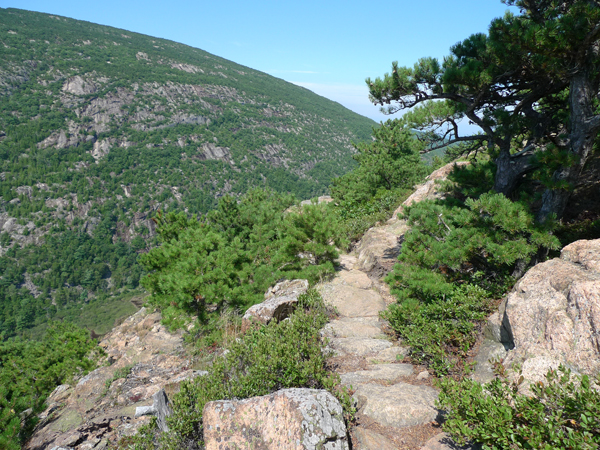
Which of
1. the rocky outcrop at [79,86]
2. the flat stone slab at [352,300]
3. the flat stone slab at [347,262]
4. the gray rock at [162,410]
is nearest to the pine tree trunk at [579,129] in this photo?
the flat stone slab at [352,300]

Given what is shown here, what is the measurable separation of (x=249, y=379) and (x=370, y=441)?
5.65 ft

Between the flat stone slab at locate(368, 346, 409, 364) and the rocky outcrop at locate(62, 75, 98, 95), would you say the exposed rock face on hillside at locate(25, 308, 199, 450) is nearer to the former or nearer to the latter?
the flat stone slab at locate(368, 346, 409, 364)

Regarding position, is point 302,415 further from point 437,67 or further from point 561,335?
point 437,67

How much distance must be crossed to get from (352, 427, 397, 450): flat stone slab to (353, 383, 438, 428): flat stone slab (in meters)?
0.24

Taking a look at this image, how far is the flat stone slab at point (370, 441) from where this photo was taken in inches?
131

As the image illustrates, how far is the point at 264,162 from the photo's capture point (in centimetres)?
17325

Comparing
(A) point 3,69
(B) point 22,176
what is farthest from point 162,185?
(A) point 3,69

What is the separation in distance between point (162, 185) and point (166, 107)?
69817 mm

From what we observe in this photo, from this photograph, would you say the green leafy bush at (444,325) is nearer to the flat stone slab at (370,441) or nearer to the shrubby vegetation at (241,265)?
the flat stone slab at (370,441)

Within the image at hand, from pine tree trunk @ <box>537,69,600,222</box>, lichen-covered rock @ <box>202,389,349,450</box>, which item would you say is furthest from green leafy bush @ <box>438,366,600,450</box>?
pine tree trunk @ <box>537,69,600,222</box>

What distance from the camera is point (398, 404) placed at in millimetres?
3832

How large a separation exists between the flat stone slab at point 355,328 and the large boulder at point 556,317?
2.55 meters

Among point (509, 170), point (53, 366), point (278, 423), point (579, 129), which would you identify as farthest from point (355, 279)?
point (53, 366)

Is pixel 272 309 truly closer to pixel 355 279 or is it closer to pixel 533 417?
pixel 355 279
